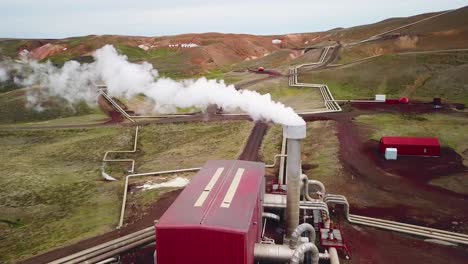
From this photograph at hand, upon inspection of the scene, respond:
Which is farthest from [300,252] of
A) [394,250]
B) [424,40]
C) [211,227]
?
[424,40]

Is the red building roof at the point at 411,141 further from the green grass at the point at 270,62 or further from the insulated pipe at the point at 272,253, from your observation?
the green grass at the point at 270,62

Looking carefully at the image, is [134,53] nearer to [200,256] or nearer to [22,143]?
[22,143]

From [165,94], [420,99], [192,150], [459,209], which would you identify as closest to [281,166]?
[192,150]

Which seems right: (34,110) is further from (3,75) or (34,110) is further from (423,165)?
(423,165)

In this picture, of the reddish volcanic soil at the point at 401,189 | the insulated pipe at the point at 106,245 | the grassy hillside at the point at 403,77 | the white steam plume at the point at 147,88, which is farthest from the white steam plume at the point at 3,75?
the insulated pipe at the point at 106,245

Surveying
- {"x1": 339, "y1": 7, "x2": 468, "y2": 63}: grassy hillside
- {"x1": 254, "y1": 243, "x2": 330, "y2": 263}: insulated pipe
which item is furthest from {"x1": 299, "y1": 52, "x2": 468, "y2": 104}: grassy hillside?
{"x1": 254, "y1": 243, "x2": 330, "y2": 263}: insulated pipe
